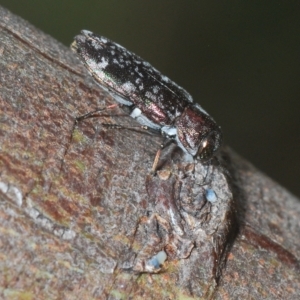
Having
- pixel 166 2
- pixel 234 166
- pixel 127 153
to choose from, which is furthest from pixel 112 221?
pixel 166 2

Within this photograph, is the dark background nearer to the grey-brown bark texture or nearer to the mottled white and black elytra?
the mottled white and black elytra

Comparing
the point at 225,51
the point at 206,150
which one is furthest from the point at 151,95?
the point at 225,51

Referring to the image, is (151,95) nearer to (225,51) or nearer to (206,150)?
(206,150)

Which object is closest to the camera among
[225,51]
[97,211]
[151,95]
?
[97,211]

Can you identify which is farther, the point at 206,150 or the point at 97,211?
the point at 206,150

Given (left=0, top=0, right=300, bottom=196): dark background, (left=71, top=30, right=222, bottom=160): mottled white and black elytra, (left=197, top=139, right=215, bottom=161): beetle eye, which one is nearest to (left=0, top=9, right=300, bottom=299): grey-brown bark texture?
(left=197, top=139, right=215, bottom=161): beetle eye

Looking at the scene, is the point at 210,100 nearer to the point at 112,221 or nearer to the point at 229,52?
the point at 229,52
